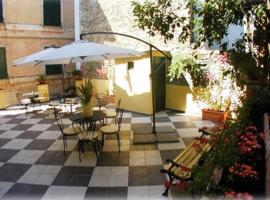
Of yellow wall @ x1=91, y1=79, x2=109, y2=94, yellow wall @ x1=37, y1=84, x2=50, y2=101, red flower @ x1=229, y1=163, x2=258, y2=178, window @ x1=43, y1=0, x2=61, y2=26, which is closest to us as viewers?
red flower @ x1=229, y1=163, x2=258, y2=178

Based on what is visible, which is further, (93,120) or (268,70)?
(93,120)

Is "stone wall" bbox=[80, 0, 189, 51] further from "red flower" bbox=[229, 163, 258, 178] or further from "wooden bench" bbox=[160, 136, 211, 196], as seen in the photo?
"red flower" bbox=[229, 163, 258, 178]

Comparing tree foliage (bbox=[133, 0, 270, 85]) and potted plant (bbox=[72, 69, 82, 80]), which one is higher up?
tree foliage (bbox=[133, 0, 270, 85])

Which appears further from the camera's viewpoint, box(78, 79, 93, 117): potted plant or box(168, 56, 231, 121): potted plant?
box(168, 56, 231, 121): potted plant

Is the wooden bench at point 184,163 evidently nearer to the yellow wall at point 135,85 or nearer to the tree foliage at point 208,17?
the tree foliage at point 208,17

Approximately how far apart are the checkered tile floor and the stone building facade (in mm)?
6122

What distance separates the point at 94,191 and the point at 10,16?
12.3m

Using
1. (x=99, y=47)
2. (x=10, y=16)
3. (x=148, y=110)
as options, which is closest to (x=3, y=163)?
(x=99, y=47)

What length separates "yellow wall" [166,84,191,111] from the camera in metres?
10.7

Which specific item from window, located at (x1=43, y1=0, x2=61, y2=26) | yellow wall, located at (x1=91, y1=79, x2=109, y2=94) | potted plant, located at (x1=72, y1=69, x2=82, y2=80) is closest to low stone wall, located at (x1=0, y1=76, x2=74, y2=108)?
potted plant, located at (x1=72, y1=69, x2=82, y2=80)

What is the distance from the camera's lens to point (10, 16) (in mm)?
14312

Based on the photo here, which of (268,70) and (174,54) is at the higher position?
(174,54)

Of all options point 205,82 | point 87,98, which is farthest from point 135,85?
point 87,98

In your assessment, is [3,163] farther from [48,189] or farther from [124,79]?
[124,79]
